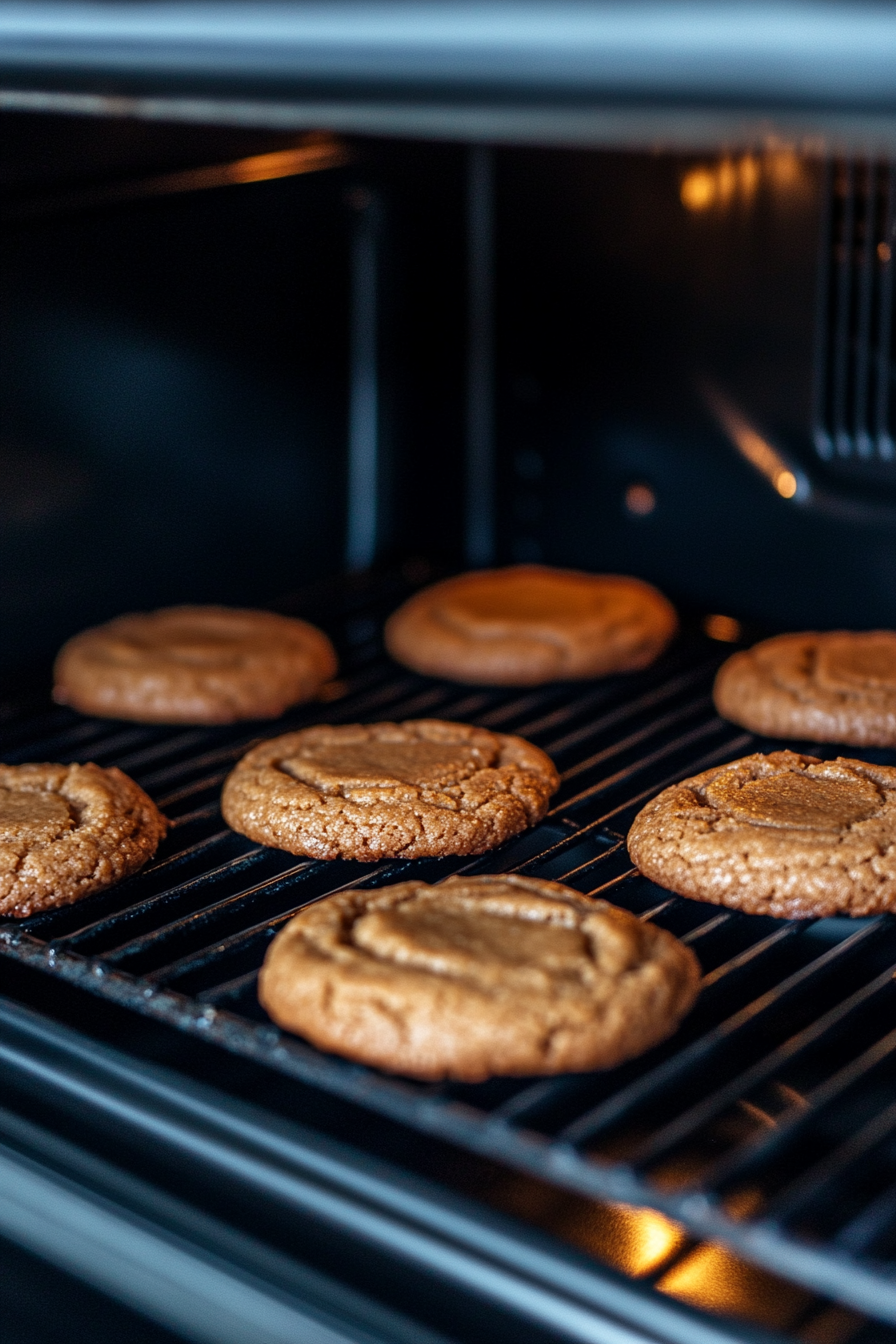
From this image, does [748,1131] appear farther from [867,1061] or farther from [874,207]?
[874,207]

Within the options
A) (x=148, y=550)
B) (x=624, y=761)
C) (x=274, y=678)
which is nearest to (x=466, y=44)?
(x=624, y=761)

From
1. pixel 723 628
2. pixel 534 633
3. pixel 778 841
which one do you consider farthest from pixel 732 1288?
pixel 723 628

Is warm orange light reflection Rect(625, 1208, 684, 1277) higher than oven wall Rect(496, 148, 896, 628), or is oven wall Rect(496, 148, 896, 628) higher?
oven wall Rect(496, 148, 896, 628)

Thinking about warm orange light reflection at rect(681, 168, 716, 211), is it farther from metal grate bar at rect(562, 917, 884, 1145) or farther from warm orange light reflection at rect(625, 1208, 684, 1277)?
warm orange light reflection at rect(625, 1208, 684, 1277)

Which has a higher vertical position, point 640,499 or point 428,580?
point 640,499

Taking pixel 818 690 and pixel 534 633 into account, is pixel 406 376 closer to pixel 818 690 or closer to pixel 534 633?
pixel 534 633

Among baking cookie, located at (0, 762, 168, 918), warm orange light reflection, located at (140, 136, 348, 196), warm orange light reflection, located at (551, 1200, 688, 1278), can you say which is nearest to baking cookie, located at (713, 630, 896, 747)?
baking cookie, located at (0, 762, 168, 918)
